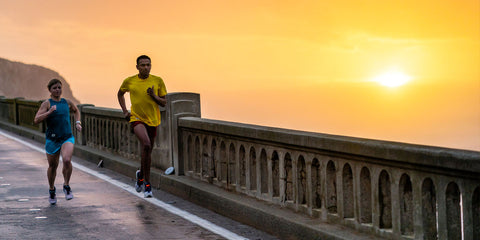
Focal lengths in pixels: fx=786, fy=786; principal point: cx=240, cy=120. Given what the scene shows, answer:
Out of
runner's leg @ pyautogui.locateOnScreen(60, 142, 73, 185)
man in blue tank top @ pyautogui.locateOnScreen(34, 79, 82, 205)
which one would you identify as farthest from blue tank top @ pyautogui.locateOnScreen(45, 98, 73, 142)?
runner's leg @ pyautogui.locateOnScreen(60, 142, 73, 185)

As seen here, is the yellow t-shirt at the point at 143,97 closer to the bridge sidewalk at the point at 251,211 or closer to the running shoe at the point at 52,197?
the bridge sidewalk at the point at 251,211

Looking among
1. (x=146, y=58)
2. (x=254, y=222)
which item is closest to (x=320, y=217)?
(x=254, y=222)

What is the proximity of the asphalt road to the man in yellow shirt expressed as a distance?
0.46 metres

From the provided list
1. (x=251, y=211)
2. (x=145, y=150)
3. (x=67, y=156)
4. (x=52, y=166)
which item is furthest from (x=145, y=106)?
(x=251, y=211)

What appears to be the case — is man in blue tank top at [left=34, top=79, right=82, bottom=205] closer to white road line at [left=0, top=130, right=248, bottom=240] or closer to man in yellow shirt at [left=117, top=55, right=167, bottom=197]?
man in yellow shirt at [left=117, top=55, right=167, bottom=197]

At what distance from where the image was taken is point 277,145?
30.1 feet

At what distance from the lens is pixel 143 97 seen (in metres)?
11.8

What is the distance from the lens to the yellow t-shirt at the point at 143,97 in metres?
11.8

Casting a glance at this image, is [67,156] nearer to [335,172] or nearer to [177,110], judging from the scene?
[177,110]

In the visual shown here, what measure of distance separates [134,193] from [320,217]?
4.67m

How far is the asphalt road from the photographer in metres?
8.98

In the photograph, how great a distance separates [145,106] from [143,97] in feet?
0.48

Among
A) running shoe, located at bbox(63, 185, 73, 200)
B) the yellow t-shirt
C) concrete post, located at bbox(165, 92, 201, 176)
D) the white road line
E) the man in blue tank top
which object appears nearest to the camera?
the white road line

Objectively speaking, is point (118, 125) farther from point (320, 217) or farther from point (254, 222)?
point (320, 217)
